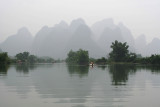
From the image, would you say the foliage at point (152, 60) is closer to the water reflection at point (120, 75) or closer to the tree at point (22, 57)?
the water reflection at point (120, 75)

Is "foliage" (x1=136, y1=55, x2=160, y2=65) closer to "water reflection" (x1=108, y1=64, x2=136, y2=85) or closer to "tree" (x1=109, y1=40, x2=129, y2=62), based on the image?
"tree" (x1=109, y1=40, x2=129, y2=62)

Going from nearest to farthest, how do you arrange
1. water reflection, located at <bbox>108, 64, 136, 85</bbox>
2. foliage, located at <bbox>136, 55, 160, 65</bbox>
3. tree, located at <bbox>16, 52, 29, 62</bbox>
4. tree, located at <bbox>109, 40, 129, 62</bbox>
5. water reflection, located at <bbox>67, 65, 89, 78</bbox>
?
water reflection, located at <bbox>108, 64, 136, 85</bbox> < water reflection, located at <bbox>67, 65, 89, 78</bbox> < foliage, located at <bbox>136, 55, 160, 65</bbox> < tree, located at <bbox>109, 40, 129, 62</bbox> < tree, located at <bbox>16, 52, 29, 62</bbox>

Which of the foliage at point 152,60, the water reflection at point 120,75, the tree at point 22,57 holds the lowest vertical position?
the water reflection at point 120,75

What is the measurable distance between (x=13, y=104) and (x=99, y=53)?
17613cm

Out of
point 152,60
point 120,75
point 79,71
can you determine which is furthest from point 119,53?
point 120,75

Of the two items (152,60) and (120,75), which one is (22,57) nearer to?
(152,60)

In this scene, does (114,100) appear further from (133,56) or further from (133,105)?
(133,56)

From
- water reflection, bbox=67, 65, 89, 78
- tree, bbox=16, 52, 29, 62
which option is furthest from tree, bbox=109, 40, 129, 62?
water reflection, bbox=67, 65, 89, 78

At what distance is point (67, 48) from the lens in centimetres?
19388

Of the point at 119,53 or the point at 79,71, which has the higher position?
the point at 119,53

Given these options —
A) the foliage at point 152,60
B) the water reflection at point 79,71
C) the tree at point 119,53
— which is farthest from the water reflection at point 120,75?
the tree at point 119,53

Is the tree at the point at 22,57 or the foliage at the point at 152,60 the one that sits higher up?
the tree at the point at 22,57

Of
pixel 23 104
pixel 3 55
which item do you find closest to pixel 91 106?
pixel 23 104

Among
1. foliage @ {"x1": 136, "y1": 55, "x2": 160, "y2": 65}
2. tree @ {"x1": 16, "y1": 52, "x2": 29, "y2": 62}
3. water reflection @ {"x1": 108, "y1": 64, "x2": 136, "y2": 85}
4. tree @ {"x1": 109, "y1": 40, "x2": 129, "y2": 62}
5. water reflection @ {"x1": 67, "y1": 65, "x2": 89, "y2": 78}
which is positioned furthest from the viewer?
tree @ {"x1": 16, "y1": 52, "x2": 29, "y2": 62}
